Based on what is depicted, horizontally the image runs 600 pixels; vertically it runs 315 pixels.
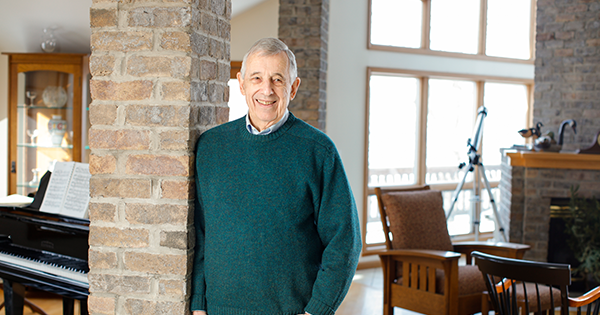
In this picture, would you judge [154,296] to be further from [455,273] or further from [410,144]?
[410,144]

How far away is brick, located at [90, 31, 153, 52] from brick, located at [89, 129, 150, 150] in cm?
25

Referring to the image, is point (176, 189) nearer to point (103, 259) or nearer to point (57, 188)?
point (103, 259)

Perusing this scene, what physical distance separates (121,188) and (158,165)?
14 centimetres

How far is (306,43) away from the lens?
390 centimetres

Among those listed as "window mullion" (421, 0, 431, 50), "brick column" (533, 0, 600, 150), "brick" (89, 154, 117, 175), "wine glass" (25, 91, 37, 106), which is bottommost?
"brick" (89, 154, 117, 175)

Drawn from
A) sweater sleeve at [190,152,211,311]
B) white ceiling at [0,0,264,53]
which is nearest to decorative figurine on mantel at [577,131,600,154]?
sweater sleeve at [190,152,211,311]

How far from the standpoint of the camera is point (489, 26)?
5.90m

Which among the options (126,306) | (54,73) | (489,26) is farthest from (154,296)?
Result: (489,26)

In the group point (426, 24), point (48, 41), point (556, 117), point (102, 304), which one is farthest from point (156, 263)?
point (426, 24)

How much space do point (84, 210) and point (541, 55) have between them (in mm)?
4274

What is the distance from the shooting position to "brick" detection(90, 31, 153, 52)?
150 cm

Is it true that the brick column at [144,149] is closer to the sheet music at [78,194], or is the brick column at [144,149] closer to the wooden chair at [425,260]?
the sheet music at [78,194]

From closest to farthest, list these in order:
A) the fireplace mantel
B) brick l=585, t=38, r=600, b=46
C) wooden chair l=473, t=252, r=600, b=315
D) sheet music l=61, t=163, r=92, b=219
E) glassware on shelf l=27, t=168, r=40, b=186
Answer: wooden chair l=473, t=252, r=600, b=315 < sheet music l=61, t=163, r=92, b=219 < the fireplace mantel < glassware on shelf l=27, t=168, r=40, b=186 < brick l=585, t=38, r=600, b=46

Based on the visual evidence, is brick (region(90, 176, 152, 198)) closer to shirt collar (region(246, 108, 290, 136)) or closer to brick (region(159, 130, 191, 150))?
brick (region(159, 130, 191, 150))
